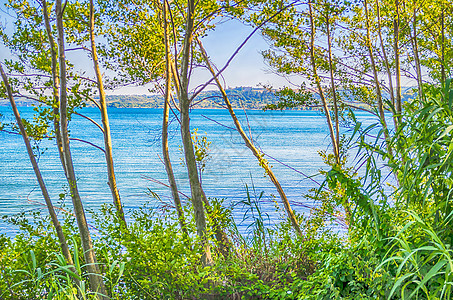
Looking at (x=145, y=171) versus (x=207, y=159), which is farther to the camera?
(x=145, y=171)

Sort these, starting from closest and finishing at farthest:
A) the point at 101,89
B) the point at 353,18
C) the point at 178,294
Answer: the point at 178,294 < the point at 101,89 < the point at 353,18

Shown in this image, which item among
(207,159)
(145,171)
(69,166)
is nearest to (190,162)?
(69,166)

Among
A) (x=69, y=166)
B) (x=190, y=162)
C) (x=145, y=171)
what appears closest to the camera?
(x=69, y=166)

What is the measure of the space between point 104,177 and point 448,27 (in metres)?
14.8

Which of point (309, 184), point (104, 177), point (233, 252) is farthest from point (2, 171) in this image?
point (233, 252)

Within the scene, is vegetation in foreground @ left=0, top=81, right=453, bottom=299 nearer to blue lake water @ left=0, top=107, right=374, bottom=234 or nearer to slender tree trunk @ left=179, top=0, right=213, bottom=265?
slender tree trunk @ left=179, top=0, right=213, bottom=265

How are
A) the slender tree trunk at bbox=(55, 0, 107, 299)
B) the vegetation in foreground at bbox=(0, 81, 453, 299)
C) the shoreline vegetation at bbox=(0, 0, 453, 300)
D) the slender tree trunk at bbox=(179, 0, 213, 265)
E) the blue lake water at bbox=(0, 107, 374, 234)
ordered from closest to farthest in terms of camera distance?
the vegetation in foreground at bbox=(0, 81, 453, 299)
the shoreline vegetation at bbox=(0, 0, 453, 300)
the slender tree trunk at bbox=(55, 0, 107, 299)
the slender tree trunk at bbox=(179, 0, 213, 265)
the blue lake water at bbox=(0, 107, 374, 234)

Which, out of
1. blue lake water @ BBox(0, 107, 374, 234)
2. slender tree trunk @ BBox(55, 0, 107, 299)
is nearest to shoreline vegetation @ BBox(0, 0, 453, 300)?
slender tree trunk @ BBox(55, 0, 107, 299)

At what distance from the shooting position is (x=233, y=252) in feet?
10.5

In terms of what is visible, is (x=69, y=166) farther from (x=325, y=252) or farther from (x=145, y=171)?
(x=145, y=171)

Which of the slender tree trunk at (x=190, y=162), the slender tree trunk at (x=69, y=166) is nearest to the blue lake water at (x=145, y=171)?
the slender tree trunk at (x=190, y=162)

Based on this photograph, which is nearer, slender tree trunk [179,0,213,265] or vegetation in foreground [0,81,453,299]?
vegetation in foreground [0,81,453,299]

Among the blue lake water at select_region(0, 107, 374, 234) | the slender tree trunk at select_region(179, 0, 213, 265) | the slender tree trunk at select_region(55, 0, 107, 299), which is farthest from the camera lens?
the blue lake water at select_region(0, 107, 374, 234)

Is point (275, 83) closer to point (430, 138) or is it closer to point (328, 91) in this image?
point (328, 91)
